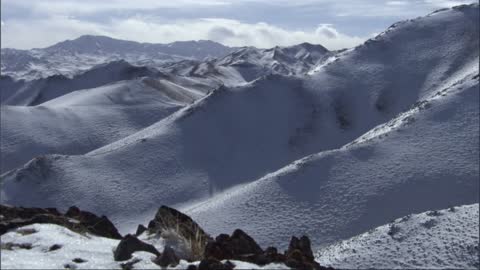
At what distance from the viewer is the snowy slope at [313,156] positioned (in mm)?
47000

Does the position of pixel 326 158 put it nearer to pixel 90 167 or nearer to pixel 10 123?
pixel 90 167

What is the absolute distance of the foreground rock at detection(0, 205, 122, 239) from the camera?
11852mm

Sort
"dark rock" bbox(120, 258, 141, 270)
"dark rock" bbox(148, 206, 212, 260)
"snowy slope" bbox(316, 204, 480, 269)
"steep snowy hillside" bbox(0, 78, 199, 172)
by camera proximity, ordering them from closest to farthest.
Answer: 1. "dark rock" bbox(120, 258, 141, 270)
2. "dark rock" bbox(148, 206, 212, 260)
3. "snowy slope" bbox(316, 204, 480, 269)
4. "steep snowy hillside" bbox(0, 78, 199, 172)

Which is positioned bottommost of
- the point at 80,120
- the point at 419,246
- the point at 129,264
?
the point at 129,264

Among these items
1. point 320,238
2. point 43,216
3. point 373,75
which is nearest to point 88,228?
point 43,216

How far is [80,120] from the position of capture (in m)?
96.6

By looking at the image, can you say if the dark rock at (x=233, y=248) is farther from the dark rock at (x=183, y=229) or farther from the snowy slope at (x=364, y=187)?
the snowy slope at (x=364, y=187)

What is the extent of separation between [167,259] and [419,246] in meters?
24.0

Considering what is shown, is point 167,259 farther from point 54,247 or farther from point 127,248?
point 54,247

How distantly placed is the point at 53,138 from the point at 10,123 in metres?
8.74

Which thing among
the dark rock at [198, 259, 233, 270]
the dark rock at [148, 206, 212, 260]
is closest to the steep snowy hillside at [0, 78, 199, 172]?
the dark rock at [148, 206, 212, 260]

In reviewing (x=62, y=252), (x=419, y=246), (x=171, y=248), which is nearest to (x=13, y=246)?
(x=62, y=252)

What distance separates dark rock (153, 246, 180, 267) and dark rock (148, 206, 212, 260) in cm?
96

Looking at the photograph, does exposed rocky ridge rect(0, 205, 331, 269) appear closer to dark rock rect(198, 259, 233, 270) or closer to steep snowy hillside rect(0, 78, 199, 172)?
dark rock rect(198, 259, 233, 270)
